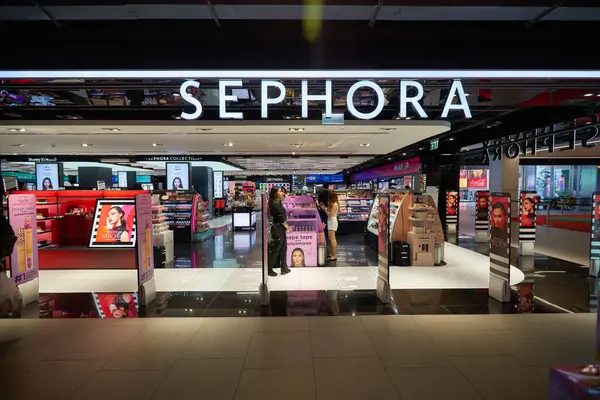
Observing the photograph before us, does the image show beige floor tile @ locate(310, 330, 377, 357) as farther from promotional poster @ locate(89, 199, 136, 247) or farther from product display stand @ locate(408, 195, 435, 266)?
promotional poster @ locate(89, 199, 136, 247)

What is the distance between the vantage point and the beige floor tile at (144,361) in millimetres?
3016

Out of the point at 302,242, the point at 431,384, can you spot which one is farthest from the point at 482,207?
the point at 431,384

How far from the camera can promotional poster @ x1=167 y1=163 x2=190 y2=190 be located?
12672mm

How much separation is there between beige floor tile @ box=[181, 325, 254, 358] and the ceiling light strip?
9.37ft

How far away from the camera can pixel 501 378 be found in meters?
2.82

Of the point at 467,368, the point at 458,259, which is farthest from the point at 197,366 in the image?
the point at 458,259

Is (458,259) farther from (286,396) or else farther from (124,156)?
(124,156)

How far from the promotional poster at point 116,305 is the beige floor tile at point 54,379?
1.17 m

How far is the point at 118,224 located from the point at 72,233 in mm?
1332

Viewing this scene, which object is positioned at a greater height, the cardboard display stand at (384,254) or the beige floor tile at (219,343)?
the cardboard display stand at (384,254)

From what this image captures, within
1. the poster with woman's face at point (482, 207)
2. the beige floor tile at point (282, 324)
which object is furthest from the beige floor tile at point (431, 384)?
the poster with woman's face at point (482, 207)

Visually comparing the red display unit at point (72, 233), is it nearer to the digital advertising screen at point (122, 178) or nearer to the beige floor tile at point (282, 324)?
the beige floor tile at point (282, 324)

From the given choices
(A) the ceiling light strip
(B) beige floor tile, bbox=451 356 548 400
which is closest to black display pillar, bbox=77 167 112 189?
(A) the ceiling light strip

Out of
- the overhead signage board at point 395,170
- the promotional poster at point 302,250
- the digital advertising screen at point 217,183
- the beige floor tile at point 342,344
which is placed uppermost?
the overhead signage board at point 395,170
